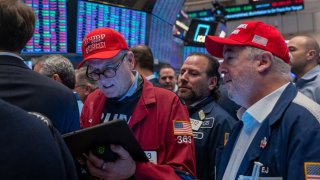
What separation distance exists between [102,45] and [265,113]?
3.06 feet

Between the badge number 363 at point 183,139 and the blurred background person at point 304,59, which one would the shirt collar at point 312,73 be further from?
the badge number 363 at point 183,139

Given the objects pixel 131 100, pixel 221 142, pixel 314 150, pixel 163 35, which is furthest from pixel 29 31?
pixel 163 35

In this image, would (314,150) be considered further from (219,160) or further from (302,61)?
(302,61)

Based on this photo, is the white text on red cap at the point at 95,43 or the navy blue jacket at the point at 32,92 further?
the white text on red cap at the point at 95,43

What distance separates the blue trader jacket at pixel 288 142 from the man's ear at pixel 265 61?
14 cm

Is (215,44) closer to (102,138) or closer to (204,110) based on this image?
(102,138)

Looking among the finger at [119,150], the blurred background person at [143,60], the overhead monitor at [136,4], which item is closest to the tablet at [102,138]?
the finger at [119,150]

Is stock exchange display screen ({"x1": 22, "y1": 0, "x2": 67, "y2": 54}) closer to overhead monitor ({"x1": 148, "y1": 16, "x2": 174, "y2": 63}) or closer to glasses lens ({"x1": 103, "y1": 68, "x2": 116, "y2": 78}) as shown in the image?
overhead monitor ({"x1": 148, "y1": 16, "x2": 174, "y2": 63})

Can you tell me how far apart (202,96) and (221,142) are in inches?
19.0

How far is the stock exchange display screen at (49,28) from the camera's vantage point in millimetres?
4824

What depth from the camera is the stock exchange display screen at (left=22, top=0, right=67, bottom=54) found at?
482 cm

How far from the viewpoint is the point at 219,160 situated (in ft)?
6.54

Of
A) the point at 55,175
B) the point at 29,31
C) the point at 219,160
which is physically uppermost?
the point at 29,31

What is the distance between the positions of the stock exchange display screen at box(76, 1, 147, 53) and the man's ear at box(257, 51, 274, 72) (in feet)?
11.6
